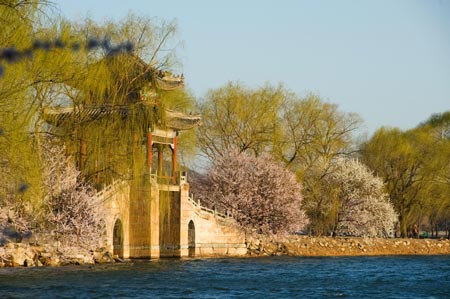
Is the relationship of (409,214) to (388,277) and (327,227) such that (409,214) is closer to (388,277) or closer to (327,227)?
(327,227)

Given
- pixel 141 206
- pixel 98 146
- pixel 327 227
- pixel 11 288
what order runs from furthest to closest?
pixel 327 227
pixel 141 206
pixel 98 146
pixel 11 288

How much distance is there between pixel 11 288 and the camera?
26750 millimetres

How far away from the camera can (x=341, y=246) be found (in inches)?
2205

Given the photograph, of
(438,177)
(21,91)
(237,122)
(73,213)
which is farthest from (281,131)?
(21,91)

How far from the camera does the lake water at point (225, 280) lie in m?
27.4

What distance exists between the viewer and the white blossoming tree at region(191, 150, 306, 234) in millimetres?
52688

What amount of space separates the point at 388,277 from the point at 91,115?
15.7 m

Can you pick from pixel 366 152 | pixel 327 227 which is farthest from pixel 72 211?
pixel 366 152

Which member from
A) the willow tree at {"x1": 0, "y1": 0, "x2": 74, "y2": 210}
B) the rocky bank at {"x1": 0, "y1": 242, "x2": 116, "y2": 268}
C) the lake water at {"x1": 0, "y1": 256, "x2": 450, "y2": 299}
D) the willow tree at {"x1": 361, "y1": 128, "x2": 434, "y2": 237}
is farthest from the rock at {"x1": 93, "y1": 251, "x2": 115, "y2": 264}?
the willow tree at {"x1": 361, "y1": 128, "x2": 434, "y2": 237}

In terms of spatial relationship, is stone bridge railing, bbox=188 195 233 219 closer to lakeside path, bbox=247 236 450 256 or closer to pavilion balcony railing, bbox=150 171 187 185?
pavilion balcony railing, bbox=150 171 187 185

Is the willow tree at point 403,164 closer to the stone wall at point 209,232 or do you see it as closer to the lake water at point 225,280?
the stone wall at point 209,232

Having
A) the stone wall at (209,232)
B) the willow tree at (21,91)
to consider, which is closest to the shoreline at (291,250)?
the stone wall at (209,232)

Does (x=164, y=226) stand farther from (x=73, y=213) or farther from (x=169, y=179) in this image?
(x=73, y=213)

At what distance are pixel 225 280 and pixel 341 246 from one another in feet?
79.8
